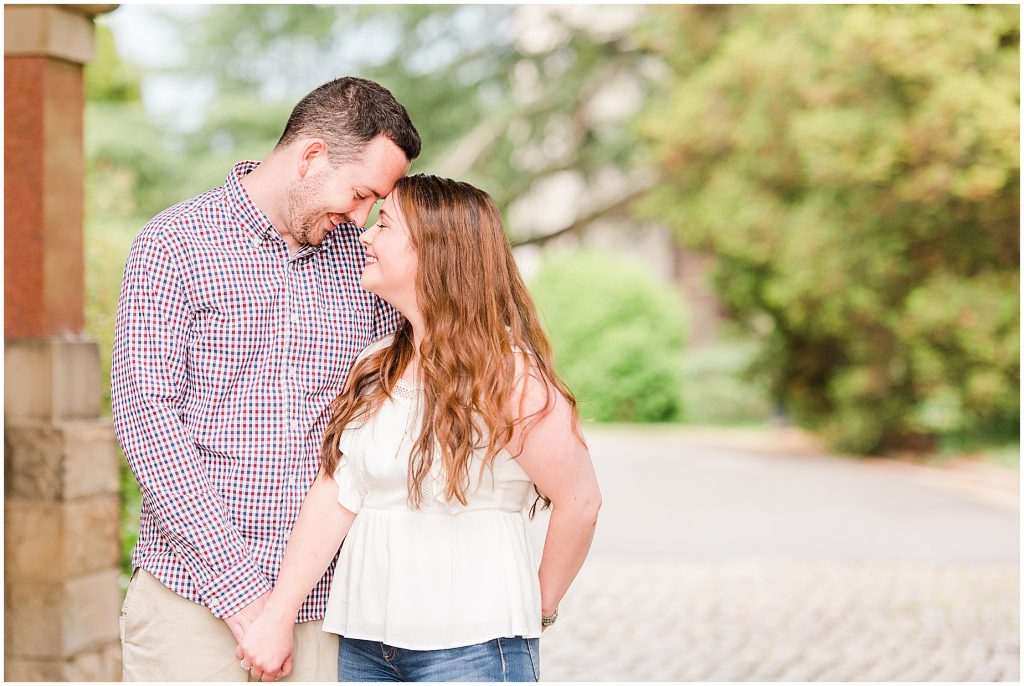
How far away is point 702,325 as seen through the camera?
28.1m

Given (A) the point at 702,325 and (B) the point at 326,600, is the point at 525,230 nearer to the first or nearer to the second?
(A) the point at 702,325

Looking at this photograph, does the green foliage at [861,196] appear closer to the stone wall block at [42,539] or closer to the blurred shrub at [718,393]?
the blurred shrub at [718,393]

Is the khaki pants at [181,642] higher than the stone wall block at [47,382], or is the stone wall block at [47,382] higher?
the stone wall block at [47,382]

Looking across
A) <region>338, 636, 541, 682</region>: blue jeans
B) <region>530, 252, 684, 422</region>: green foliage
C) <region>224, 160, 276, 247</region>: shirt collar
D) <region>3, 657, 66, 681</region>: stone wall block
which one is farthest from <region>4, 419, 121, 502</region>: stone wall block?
<region>530, 252, 684, 422</region>: green foliage

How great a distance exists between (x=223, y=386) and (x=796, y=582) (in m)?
6.47

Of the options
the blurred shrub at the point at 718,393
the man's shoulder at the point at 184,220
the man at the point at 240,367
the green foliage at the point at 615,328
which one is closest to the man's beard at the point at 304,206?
the man at the point at 240,367

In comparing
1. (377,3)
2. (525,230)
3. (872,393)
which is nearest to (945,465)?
(872,393)

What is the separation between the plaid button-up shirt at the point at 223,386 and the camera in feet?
7.48

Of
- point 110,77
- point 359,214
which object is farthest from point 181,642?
point 110,77

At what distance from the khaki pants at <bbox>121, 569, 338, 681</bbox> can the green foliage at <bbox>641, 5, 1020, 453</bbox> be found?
1028cm

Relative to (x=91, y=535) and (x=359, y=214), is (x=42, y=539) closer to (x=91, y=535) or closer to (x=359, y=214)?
(x=91, y=535)

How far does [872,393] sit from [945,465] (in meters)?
1.34

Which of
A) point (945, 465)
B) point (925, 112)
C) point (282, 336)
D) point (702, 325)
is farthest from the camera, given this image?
point (702, 325)

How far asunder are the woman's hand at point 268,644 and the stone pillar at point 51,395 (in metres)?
2.44
